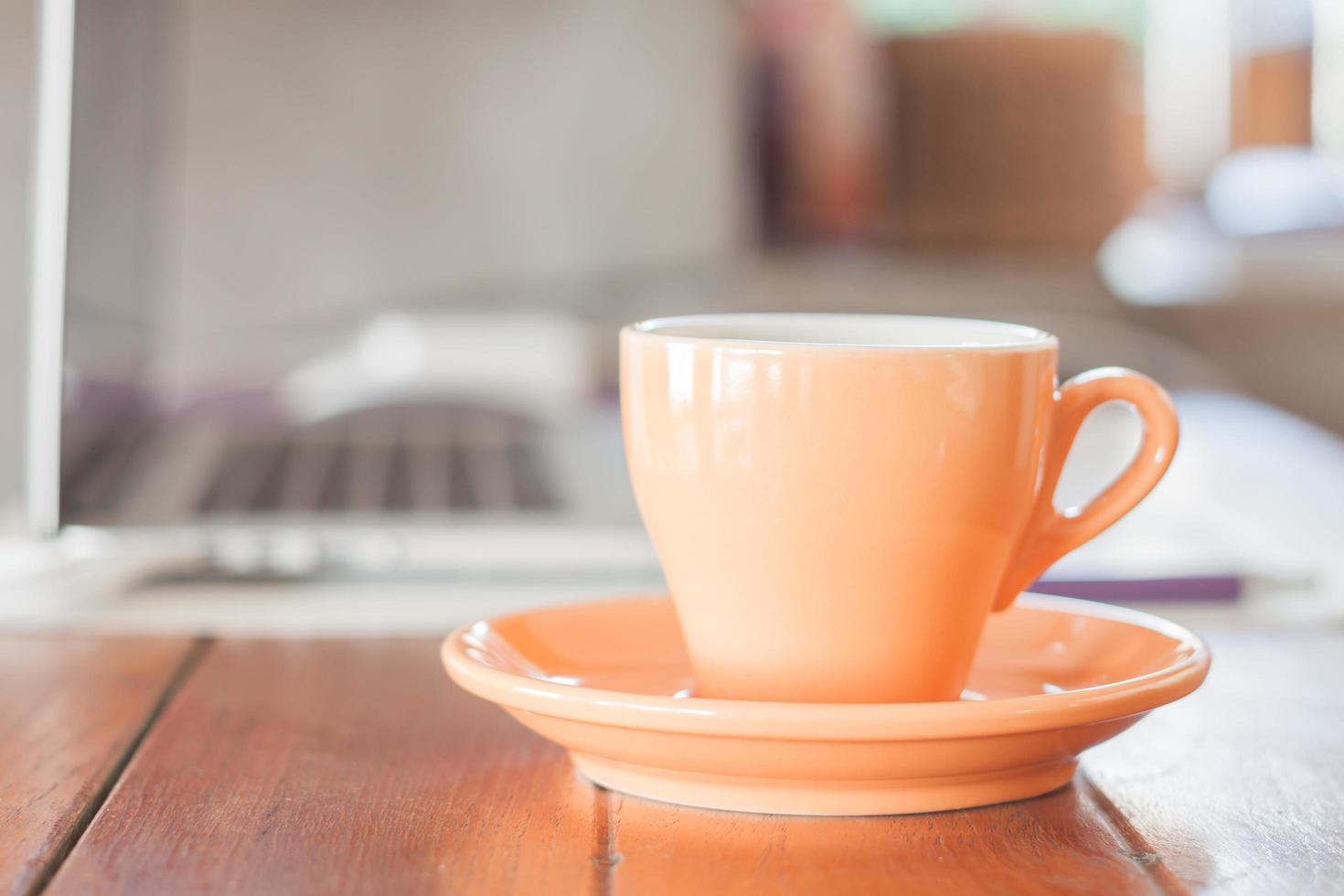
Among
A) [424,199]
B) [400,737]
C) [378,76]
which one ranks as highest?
[378,76]

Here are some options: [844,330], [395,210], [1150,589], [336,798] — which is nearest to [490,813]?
[336,798]

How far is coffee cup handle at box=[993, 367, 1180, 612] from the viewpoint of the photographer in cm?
33

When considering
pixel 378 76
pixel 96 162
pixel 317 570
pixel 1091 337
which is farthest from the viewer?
pixel 378 76

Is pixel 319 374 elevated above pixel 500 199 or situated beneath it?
situated beneath

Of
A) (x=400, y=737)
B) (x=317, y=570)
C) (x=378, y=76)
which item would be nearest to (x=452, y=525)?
(x=317, y=570)

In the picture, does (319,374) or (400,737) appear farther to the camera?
(319,374)

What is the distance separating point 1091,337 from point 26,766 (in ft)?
5.00

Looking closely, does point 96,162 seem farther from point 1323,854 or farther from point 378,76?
point 378,76

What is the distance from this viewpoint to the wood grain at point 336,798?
0.83 feet

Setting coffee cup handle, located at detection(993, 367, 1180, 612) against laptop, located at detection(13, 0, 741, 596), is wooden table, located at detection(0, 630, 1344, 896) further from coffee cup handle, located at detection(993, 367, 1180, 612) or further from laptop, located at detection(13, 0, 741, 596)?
laptop, located at detection(13, 0, 741, 596)

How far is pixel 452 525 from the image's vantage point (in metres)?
0.57

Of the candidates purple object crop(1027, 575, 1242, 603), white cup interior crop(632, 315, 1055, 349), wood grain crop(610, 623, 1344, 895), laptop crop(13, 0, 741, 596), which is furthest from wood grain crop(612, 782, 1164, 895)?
laptop crop(13, 0, 741, 596)

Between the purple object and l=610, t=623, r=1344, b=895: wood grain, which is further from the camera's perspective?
the purple object

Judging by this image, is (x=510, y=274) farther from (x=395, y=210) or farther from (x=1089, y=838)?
(x=1089, y=838)
